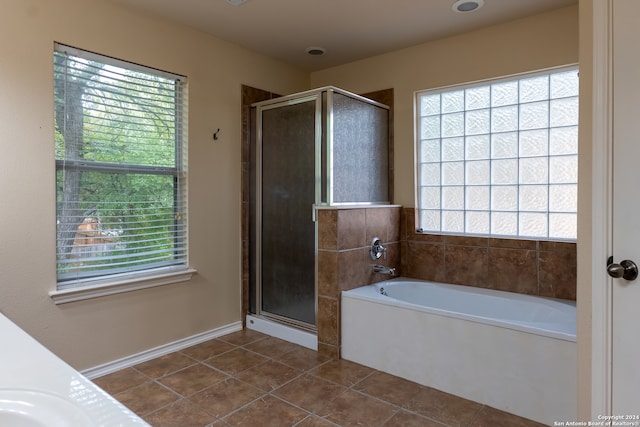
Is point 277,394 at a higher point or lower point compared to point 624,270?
lower

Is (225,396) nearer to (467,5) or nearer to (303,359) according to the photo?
(303,359)

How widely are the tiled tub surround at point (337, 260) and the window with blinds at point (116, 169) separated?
1116mm

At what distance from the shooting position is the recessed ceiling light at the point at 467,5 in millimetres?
2613

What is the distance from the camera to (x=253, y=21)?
9.57 feet

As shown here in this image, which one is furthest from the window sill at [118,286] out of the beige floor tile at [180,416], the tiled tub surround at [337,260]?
the tiled tub surround at [337,260]

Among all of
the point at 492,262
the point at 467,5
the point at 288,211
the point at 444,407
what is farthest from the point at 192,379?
the point at 467,5

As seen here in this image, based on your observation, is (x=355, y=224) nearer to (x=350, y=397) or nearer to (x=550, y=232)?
(x=350, y=397)

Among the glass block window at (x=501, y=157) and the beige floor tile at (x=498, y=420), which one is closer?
the beige floor tile at (x=498, y=420)

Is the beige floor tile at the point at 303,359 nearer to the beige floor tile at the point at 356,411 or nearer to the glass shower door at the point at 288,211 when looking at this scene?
the glass shower door at the point at 288,211

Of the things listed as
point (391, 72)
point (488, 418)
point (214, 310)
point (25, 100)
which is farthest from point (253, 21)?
point (488, 418)

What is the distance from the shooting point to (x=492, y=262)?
3043 mm

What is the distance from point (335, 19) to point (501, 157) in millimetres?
1662

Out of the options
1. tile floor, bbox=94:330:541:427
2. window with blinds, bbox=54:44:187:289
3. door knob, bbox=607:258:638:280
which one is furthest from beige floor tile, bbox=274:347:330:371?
door knob, bbox=607:258:638:280

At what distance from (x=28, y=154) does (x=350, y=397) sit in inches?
93.1
